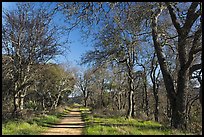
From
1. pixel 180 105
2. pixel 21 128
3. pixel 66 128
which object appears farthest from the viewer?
pixel 66 128

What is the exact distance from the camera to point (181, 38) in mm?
12555

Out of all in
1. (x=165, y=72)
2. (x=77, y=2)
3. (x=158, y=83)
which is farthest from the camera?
(x=158, y=83)

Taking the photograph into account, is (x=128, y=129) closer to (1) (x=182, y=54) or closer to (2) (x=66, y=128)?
(1) (x=182, y=54)

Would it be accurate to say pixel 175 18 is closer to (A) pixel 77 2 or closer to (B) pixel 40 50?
(A) pixel 77 2

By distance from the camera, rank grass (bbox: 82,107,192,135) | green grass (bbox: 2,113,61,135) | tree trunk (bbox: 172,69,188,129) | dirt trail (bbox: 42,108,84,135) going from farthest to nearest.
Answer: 1. dirt trail (bbox: 42,108,84,135)
2. tree trunk (bbox: 172,69,188,129)
3. green grass (bbox: 2,113,61,135)
4. grass (bbox: 82,107,192,135)

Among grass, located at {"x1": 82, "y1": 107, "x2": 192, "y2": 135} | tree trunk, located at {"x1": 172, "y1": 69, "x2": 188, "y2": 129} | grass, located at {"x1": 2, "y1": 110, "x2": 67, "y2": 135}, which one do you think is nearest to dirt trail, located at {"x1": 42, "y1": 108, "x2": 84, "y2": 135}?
grass, located at {"x1": 2, "y1": 110, "x2": 67, "y2": 135}

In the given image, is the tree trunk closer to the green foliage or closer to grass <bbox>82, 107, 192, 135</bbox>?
grass <bbox>82, 107, 192, 135</bbox>

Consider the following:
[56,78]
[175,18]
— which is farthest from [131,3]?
[56,78]

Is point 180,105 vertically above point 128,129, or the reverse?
point 180,105

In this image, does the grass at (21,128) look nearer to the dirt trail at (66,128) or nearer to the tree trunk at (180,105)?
the dirt trail at (66,128)

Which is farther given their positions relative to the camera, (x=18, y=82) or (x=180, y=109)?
(x=18, y=82)

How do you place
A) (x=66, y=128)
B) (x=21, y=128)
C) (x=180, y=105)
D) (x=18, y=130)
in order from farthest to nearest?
1. (x=66, y=128)
2. (x=21, y=128)
3. (x=18, y=130)
4. (x=180, y=105)

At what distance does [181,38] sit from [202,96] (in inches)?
147

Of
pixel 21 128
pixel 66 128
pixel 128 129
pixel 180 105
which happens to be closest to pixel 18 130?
pixel 21 128
